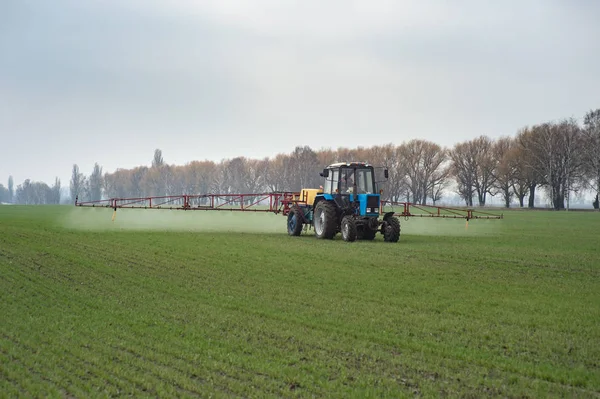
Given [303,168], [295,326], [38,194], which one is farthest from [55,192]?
[295,326]

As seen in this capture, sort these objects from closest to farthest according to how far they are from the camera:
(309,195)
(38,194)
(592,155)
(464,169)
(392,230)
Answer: (392,230) < (309,195) < (592,155) < (464,169) < (38,194)

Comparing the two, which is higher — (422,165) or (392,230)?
(422,165)

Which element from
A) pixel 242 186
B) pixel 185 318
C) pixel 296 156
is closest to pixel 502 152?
pixel 296 156

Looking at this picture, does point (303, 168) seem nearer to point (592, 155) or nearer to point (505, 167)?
point (505, 167)

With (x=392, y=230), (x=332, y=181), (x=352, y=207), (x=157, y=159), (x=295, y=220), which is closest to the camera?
(x=392, y=230)

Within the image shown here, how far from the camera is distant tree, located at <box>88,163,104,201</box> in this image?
16075 cm

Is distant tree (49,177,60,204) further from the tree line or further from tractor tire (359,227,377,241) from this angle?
tractor tire (359,227,377,241)

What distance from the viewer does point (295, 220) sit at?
91.2 feet

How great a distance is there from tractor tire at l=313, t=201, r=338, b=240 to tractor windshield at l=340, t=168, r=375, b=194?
2.76ft

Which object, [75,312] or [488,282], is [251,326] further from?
[488,282]

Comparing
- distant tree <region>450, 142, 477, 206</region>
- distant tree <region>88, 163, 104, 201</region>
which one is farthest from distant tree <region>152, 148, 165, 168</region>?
distant tree <region>450, 142, 477, 206</region>

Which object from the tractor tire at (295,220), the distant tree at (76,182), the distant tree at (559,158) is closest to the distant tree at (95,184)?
the distant tree at (76,182)

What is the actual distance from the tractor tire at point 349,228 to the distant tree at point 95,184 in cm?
14605

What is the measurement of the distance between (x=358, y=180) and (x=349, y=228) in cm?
214
